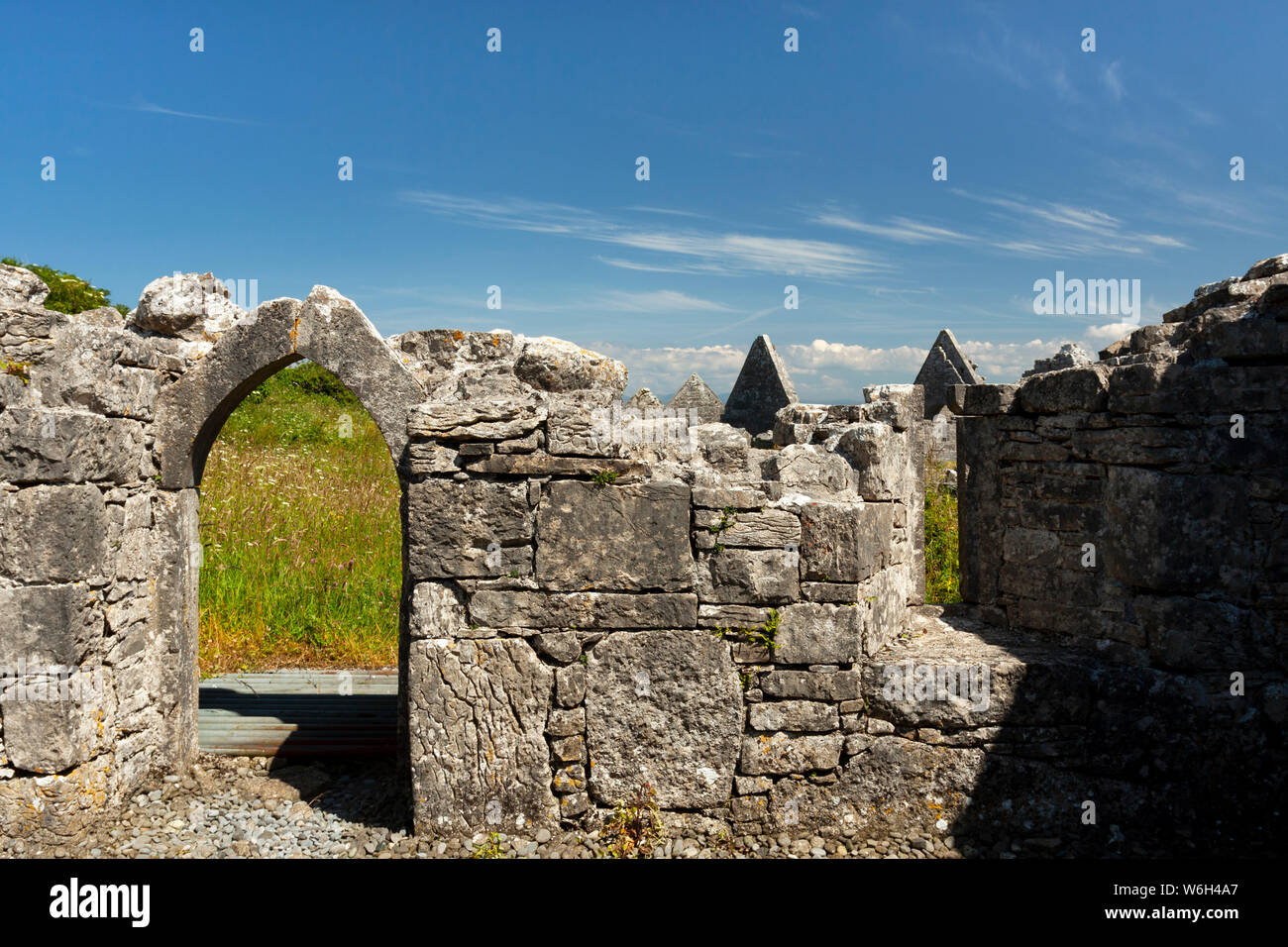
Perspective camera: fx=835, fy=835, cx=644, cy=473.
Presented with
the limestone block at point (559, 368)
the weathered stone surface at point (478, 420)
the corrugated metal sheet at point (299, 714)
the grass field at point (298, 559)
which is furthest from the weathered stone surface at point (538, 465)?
the grass field at point (298, 559)

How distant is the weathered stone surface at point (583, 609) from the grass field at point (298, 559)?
406 centimetres

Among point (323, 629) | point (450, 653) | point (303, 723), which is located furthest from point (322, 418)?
point (450, 653)

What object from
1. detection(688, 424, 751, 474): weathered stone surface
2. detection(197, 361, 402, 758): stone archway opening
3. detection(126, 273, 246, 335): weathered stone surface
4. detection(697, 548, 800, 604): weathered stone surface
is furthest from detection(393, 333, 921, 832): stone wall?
detection(126, 273, 246, 335): weathered stone surface

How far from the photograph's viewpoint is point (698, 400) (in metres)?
9.08

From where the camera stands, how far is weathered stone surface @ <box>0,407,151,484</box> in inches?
171

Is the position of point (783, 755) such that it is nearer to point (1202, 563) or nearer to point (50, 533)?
point (1202, 563)

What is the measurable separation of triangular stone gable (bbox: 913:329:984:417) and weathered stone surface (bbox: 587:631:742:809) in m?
8.17

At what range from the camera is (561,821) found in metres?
4.30

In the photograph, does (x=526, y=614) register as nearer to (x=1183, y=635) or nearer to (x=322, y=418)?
(x=1183, y=635)

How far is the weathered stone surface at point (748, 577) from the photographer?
4.25 m

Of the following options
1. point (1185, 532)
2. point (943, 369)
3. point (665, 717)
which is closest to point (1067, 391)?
point (1185, 532)

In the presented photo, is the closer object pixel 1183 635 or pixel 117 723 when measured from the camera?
pixel 1183 635

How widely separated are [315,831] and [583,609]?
6.76 ft

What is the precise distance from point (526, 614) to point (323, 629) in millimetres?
4700
